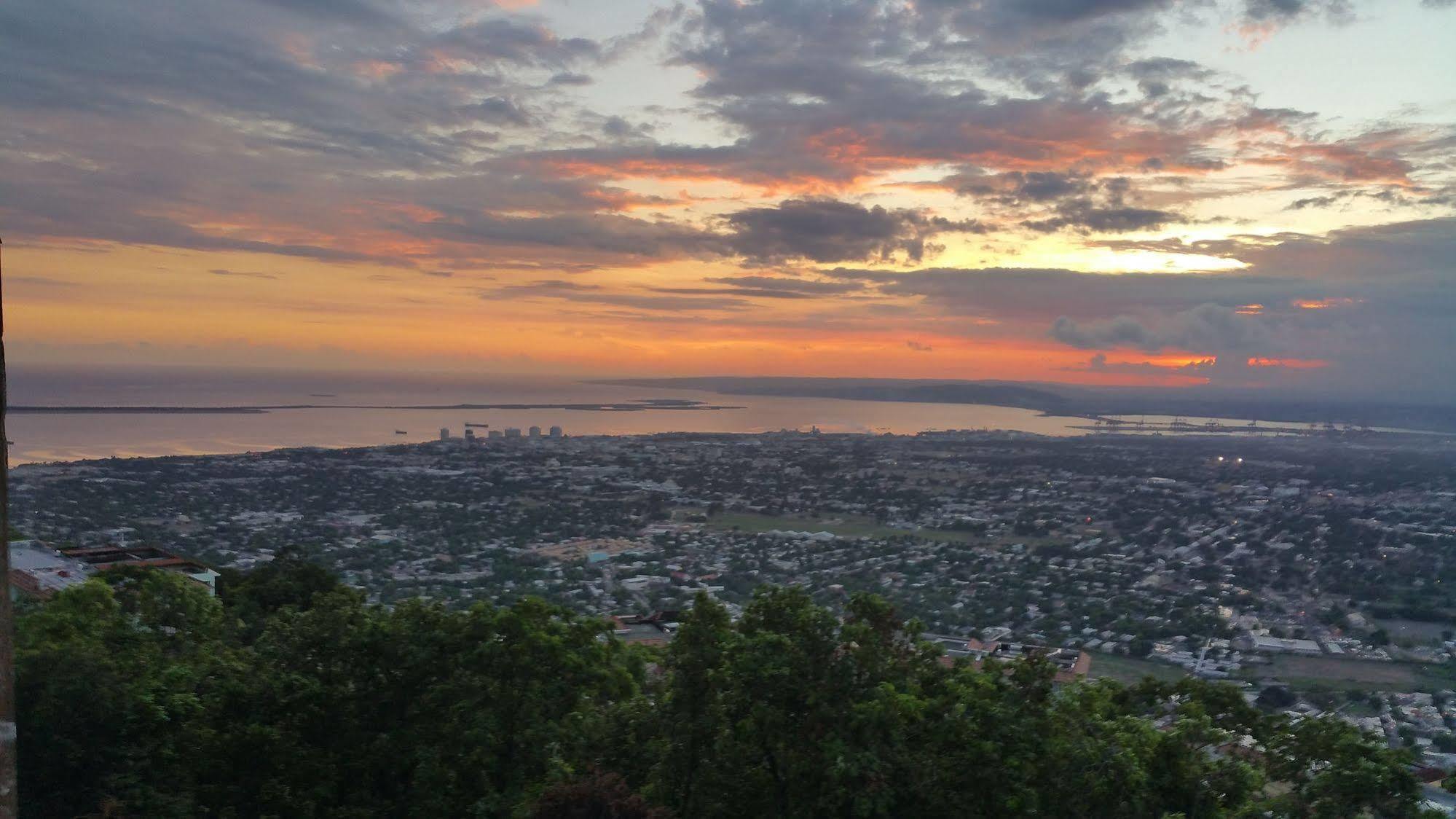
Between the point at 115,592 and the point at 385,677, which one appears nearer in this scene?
the point at 385,677

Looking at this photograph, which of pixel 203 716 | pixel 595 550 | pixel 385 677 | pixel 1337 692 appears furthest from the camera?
pixel 595 550

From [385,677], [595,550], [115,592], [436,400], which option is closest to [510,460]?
[595,550]

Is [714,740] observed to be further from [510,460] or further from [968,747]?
[510,460]

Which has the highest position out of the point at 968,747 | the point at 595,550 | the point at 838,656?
the point at 838,656

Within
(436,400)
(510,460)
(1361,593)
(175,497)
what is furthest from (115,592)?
(436,400)

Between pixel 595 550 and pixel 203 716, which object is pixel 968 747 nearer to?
pixel 203 716

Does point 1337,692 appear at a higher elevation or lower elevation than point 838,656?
lower

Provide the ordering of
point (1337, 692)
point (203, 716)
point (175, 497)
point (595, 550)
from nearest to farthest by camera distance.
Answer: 1. point (203, 716)
2. point (1337, 692)
3. point (595, 550)
4. point (175, 497)
